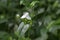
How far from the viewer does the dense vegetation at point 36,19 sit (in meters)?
1.97

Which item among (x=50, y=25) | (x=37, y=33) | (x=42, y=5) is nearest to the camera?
(x=50, y=25)

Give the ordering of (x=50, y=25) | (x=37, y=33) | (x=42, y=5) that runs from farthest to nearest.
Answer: (x=42, y=5), (x=37, y=33), (x=50, y=25)

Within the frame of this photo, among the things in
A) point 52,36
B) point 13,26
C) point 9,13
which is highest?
point 9,13

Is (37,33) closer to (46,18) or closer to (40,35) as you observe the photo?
(40,35)

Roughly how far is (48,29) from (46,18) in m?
0.16

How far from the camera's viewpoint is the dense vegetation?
1972 mm

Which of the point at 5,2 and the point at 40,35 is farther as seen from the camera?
the point at 5,2

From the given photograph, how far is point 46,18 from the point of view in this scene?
2.12 m

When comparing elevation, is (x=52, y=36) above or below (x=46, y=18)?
below

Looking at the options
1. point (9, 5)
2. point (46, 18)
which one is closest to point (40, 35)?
point (46, 18)

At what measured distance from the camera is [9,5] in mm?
2396

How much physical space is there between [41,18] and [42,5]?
7.4 inches

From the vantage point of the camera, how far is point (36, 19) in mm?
2074

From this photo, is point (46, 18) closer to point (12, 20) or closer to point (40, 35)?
point (40, 35)
